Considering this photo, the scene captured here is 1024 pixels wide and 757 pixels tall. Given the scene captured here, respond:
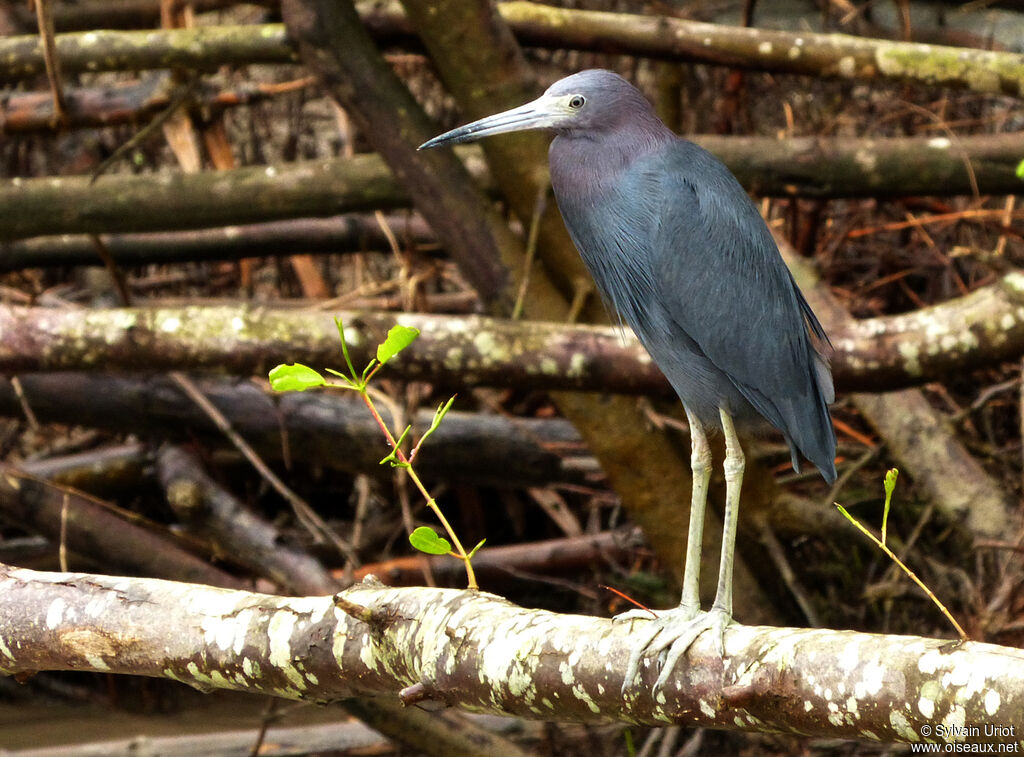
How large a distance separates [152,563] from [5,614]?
1877 millimetres

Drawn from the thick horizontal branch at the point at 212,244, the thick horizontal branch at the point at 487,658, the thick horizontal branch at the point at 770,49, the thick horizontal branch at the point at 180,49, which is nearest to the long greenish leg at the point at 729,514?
the thick horizontal branch at the point at 487,658

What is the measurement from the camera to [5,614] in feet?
5.77

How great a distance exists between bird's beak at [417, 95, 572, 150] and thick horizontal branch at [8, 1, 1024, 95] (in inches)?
61.2

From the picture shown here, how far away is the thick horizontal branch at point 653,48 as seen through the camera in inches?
133

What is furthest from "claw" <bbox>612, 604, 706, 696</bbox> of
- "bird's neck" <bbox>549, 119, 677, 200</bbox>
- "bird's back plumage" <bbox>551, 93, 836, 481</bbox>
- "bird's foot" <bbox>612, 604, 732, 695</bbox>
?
"bird's neck" <bbox>549, 119, 677, 200</bbox>

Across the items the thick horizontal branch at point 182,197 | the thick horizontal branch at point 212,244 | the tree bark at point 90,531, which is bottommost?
the tree bark at point 90,531

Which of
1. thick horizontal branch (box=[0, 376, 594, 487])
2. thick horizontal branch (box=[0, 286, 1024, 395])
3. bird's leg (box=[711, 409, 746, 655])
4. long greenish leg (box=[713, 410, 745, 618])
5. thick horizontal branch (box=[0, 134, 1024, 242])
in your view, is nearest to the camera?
bird's leg (box=[711, 409, 746, 655])

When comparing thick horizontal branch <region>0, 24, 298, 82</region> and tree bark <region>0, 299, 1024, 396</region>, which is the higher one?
thick horizontal branch <region>0, 24, 298, 82</region>

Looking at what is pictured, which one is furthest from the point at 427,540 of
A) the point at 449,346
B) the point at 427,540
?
the point at 449,346

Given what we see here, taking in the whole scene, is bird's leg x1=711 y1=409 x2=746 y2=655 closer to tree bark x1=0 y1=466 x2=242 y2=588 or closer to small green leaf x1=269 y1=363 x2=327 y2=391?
small green leaf x1=269 y1=363 x2=327 y2=391

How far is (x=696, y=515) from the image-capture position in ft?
6.84

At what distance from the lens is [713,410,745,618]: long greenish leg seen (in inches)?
73.7

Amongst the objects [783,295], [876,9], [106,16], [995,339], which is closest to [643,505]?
[995,339]

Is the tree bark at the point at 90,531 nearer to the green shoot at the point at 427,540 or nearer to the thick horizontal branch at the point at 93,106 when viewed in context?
the thick horizontal branch at the point at 93,106
